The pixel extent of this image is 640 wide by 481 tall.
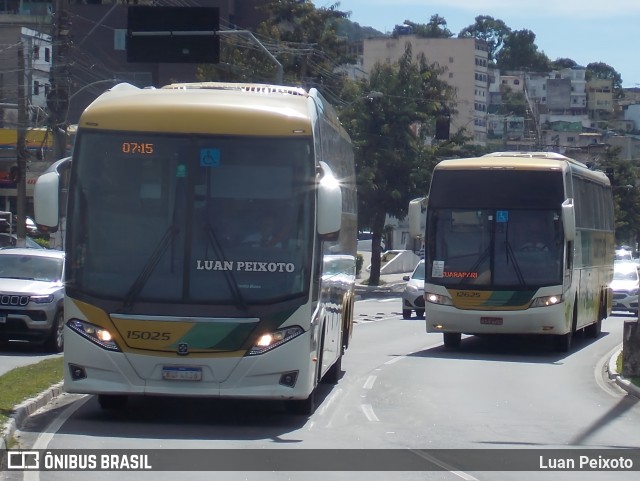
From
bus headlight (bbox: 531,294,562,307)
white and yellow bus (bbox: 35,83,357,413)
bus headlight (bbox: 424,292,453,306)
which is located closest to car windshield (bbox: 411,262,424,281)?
bus headlight (bbox: 424,292,453,306)

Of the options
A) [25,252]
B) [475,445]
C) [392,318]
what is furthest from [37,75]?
[475,445]

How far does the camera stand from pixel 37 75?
250 ft

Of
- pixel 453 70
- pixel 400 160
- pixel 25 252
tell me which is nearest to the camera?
pixel 25 252

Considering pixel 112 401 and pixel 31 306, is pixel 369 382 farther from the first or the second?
pixel 31 306

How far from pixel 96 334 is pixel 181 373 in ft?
3.16

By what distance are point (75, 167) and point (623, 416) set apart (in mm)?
7203

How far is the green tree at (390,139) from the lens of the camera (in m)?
52.9

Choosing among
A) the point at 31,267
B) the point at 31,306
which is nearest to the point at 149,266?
the point at 31,306

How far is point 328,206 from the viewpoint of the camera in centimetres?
1160

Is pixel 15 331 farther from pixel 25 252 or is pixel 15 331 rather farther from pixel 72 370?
pixel 72 370

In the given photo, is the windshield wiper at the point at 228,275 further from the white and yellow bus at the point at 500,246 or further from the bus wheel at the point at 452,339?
the bus wheel at the point at 452,339

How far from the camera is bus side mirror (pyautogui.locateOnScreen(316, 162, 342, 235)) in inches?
457

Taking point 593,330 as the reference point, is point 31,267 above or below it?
above

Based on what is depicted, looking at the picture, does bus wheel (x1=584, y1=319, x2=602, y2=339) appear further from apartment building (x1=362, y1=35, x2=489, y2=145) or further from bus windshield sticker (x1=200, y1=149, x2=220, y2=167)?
apartment building (x1=362, y1=35, x2=489, y2=145)
